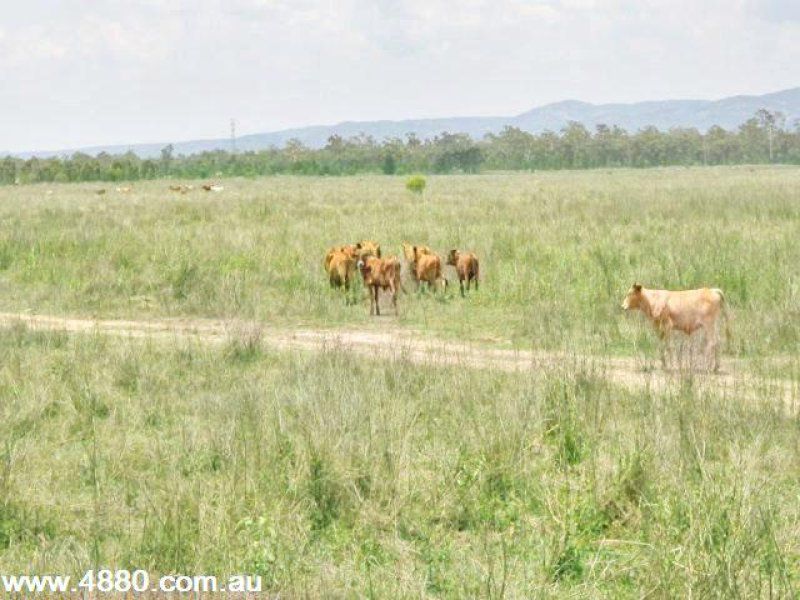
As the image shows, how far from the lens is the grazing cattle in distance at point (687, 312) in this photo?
33.2 feet

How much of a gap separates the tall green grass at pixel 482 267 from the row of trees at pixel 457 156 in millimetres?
57860

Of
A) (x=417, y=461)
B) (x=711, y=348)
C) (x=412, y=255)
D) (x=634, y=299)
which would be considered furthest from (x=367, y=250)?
(x=417, y=461)

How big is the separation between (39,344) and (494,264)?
26.7 feet

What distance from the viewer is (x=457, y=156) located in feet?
371

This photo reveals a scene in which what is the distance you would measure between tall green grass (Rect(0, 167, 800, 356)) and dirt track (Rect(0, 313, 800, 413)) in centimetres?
59

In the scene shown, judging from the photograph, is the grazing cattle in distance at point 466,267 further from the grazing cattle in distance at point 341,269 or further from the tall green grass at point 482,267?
the grazing cattle in distance at point 341,269

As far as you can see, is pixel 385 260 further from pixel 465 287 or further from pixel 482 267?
pixel 482 267

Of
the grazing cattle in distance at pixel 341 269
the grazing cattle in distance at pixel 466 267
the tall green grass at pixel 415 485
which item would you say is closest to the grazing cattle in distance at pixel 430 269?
the grazing cattle in distance at pixel 466 267

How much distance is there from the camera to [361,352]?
1090 cm

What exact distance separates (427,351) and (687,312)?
257cm

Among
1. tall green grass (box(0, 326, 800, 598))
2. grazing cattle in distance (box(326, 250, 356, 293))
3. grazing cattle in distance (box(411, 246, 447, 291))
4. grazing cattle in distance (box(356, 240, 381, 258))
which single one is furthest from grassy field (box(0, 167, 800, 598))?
grazing cattle in distance (box(356, 240, 381, 258))

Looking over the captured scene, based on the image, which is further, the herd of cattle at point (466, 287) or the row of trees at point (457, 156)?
the row of trees at point (457, 156)

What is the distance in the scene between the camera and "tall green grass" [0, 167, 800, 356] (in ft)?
42.8

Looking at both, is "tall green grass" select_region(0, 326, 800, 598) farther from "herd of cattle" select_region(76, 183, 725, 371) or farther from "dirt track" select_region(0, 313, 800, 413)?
"herd of cattle" select_region(76, 183, 725, 371)
